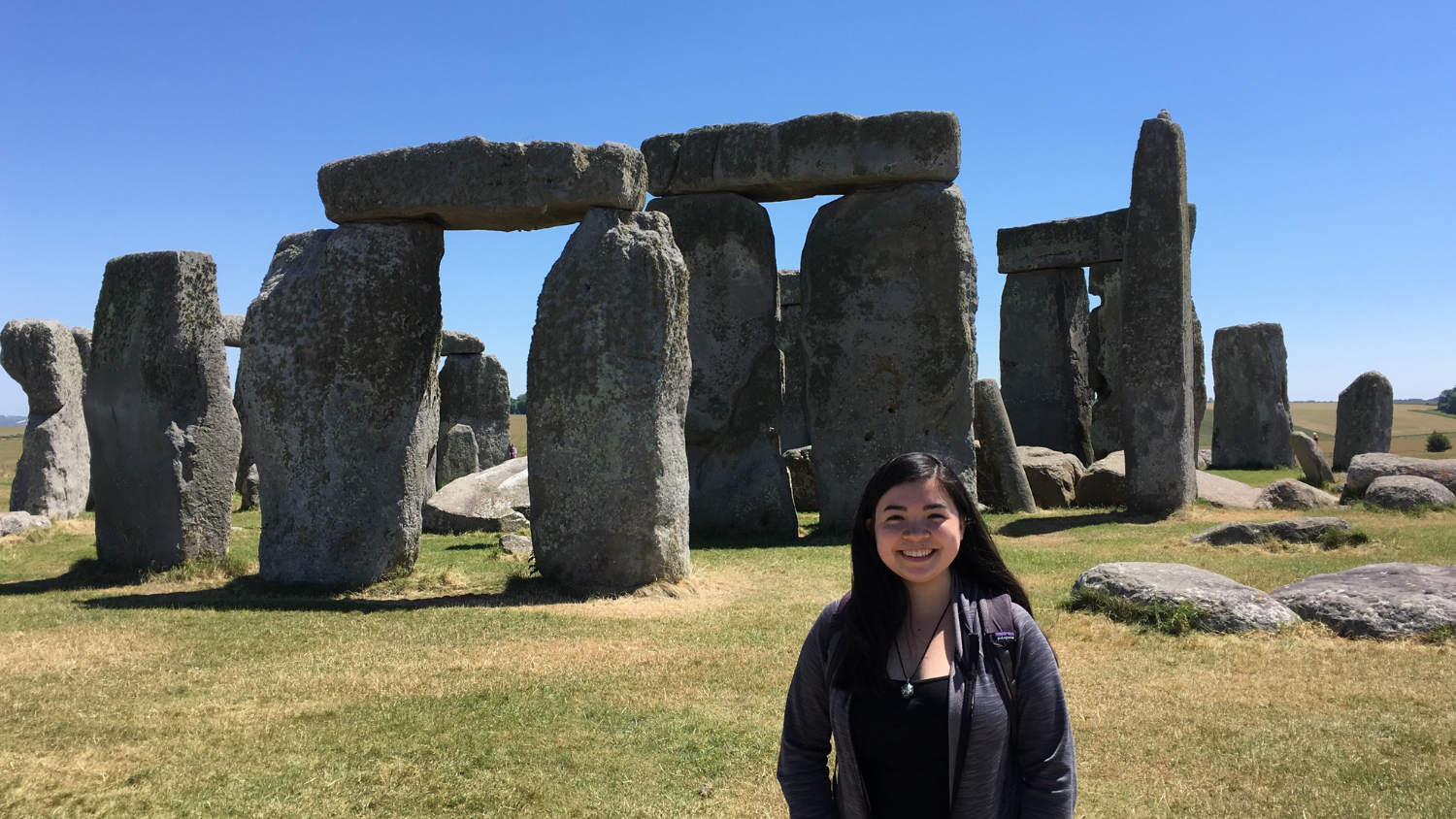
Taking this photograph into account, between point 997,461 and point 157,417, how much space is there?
8.74m

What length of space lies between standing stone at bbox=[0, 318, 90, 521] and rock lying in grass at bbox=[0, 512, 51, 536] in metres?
2.04

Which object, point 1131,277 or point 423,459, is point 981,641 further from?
point 1131,277

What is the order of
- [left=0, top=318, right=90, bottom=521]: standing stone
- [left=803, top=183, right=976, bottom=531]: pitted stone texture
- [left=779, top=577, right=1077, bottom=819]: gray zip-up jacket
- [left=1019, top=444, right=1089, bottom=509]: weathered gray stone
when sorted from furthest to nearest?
[left=0, top=318, right=90, bottom=521]: standing stone
[left=1019, top=444, right=1089, bottom=509]: weathered gray stone
[left=803, top=183, right=976, bottom=531]: pitted stone texture
[left=779, top=577, right=1077, bottom=819]: gray zip-up jacket

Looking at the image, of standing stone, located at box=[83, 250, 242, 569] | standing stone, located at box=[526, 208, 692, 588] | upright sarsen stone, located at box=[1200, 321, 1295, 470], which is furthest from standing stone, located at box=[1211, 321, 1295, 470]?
standing stone, located at box=[83, 250, 242, 569]

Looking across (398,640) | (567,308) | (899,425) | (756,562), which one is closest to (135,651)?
(398,640)

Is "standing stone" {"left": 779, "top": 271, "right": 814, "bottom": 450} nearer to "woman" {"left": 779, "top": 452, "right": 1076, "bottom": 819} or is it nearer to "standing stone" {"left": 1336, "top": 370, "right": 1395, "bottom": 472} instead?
"standing stone" {"left": 1336, "top": 370, "right": 1395, "bottom": 472}

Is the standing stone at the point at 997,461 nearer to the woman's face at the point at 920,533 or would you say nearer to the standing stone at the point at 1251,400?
the standing stone at the point at 1251,400

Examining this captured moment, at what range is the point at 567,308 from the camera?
7676 millimetres

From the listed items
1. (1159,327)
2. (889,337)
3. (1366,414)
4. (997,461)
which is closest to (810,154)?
(889,337)

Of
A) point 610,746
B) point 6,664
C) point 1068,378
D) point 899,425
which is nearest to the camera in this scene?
point 610,746

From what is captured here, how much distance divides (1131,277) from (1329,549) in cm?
391

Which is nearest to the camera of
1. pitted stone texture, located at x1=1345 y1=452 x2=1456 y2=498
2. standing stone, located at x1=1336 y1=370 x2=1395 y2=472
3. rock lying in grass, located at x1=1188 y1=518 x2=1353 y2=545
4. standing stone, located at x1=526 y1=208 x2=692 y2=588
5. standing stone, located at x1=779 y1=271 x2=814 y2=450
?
standing stone, located at x1=526 y1=208 x2=692 y2=588

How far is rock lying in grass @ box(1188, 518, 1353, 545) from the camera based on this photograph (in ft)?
29.4

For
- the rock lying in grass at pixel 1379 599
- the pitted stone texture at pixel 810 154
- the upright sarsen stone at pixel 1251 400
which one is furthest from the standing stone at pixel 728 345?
the upright sarsen stone at pixel 1251 400
